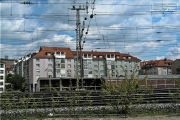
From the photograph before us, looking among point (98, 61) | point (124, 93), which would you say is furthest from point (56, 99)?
point (98, 61)

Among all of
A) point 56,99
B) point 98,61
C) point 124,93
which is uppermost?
point 98,61

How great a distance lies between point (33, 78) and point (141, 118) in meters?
106

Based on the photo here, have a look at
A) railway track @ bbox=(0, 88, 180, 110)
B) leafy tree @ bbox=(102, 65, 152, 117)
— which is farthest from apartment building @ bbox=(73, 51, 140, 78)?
leafy tree @ bbox=(102, 65, 152, 117)

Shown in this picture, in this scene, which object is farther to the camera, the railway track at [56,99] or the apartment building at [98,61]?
the apartment building at [98,61]

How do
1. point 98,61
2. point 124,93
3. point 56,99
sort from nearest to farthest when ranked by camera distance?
1. point 124,93
2. point 56,99
3. point 98,61

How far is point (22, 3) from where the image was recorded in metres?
21.3

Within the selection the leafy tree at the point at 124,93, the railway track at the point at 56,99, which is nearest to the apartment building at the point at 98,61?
the railway track at the point at 56,99

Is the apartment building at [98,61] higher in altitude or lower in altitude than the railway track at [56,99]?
higher

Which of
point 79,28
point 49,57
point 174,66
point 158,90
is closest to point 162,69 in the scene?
point 174,66

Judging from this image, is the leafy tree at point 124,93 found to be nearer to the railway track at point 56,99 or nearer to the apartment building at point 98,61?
the railway track at point 56,99

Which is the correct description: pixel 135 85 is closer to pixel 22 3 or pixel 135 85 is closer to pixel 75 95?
pixel 75 95

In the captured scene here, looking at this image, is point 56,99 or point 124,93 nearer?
point 124,93

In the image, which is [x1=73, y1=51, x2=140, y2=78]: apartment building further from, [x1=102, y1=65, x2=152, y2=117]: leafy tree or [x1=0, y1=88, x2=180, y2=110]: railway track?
[x1=102, y1=65, x2=152, y2=117]: leafy tree

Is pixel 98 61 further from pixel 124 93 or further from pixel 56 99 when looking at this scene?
pixel 124 93
